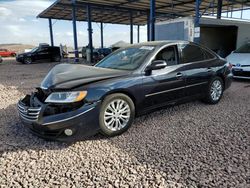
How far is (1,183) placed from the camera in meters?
2.29

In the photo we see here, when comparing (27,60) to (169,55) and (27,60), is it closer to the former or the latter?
(27,60)

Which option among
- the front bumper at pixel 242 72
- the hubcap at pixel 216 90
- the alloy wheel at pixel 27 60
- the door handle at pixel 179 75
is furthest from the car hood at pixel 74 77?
the alloy wheel at pixel 27 60

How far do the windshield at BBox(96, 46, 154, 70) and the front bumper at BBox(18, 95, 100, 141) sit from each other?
108 cm

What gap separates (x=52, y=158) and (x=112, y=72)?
1.57 metres

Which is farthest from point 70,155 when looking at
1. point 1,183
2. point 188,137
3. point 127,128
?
point 188,137

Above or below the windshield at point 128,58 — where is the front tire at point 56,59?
below

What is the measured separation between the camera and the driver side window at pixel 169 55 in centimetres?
392

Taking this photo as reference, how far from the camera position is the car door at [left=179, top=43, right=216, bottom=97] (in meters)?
4.24

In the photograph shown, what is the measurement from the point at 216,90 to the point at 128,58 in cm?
226

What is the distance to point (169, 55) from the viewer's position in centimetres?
409

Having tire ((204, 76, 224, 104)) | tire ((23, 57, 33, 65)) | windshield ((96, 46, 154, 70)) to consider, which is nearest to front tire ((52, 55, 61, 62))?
tire ((23, 57, 33, 65))

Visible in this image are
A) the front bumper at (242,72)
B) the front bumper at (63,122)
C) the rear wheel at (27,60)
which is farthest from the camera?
the rear wheel at (27,60)

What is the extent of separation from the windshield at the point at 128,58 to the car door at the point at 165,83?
0.24m

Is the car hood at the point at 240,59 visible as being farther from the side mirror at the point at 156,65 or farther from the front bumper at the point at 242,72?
the side mirror at the point at 156,65
